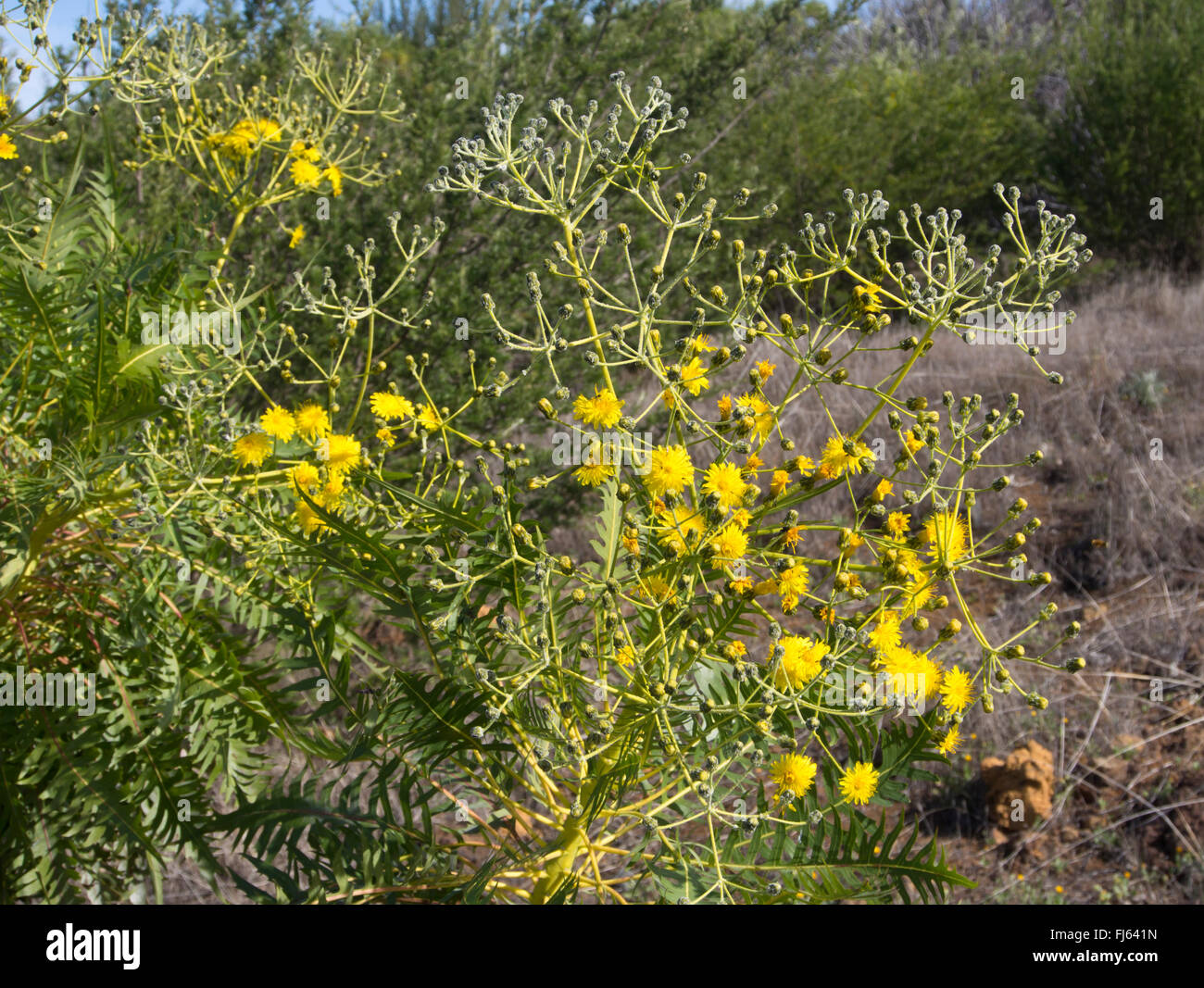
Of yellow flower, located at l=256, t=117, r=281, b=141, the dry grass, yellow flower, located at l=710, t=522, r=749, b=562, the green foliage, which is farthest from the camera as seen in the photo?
the green foliage

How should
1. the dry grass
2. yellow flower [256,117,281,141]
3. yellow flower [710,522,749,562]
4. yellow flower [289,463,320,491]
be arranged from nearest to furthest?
yellow flower [710,522,749,562], yellow flower [289,463,320,491], yellow flower [256,117,281,141], the dry grass

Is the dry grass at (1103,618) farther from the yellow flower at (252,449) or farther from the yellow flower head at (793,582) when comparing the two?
the yellow flower head at (793,582)

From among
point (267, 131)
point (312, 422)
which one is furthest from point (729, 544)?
point (267, 131)

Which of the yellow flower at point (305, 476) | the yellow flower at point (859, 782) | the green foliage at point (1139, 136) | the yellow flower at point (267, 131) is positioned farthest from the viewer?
the green foliage at point (1139, 136)

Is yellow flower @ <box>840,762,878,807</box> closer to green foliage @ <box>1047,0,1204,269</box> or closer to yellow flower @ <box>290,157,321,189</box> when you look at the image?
yellow flower @ <box>290,157,321,189</box>

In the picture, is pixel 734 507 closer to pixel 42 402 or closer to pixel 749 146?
pixel 42 402

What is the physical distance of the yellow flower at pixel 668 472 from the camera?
1.10 meters

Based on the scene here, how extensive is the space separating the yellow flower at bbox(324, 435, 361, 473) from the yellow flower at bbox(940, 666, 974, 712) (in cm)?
76

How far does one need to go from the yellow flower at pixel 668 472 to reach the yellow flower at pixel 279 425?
1.89 ft

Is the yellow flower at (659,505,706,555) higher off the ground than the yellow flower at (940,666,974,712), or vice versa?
the yellow flower at (659,505,706,555)

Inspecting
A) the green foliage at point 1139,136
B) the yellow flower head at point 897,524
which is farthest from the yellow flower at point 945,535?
the green foliage at point 1139,136

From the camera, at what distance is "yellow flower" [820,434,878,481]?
1.10 meters

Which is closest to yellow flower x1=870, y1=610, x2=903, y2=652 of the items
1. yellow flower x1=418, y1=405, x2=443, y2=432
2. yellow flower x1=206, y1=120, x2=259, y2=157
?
yellow flower x1=418, y1=405, x2=443, y2=432
